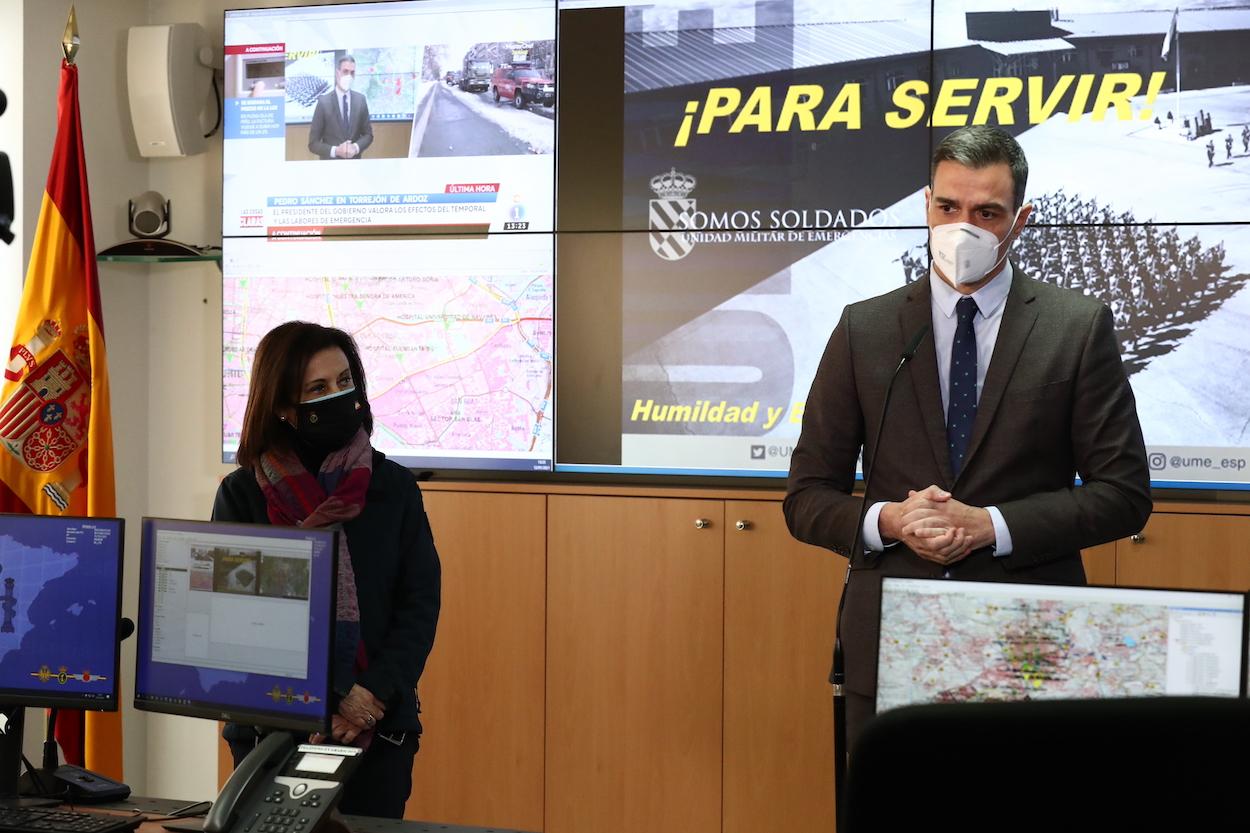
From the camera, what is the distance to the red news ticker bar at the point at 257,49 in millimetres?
3934

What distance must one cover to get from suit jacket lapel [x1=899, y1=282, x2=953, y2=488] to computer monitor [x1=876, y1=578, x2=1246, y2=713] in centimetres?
40

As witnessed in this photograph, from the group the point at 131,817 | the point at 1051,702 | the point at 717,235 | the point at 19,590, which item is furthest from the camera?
the point at 717,235

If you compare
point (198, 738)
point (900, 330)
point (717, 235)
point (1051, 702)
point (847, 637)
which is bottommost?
point (198, 738)

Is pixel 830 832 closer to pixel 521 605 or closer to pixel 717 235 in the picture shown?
pixel 521 605

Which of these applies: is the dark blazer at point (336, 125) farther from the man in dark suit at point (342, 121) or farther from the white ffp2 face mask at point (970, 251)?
the white ffp2 face mask at point (970, 251)

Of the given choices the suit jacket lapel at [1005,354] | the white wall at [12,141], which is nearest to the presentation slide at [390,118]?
the white wall at [12,141]

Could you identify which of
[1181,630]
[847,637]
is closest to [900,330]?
[847,637]

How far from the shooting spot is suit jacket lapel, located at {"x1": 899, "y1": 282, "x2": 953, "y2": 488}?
216 centimetres

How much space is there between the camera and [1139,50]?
11.1 feet

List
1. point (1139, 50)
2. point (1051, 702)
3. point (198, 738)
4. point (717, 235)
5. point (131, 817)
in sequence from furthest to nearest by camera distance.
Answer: point (198, 738) < point (717, 235) < point (1139, 50) < point (131, 817) < point (1051, 702)

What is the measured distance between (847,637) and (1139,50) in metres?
2.11

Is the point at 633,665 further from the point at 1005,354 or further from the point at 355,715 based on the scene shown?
the point at 1005,354

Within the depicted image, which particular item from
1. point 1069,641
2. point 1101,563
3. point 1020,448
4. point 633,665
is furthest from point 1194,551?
point 1069,641

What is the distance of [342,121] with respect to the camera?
3889mm
